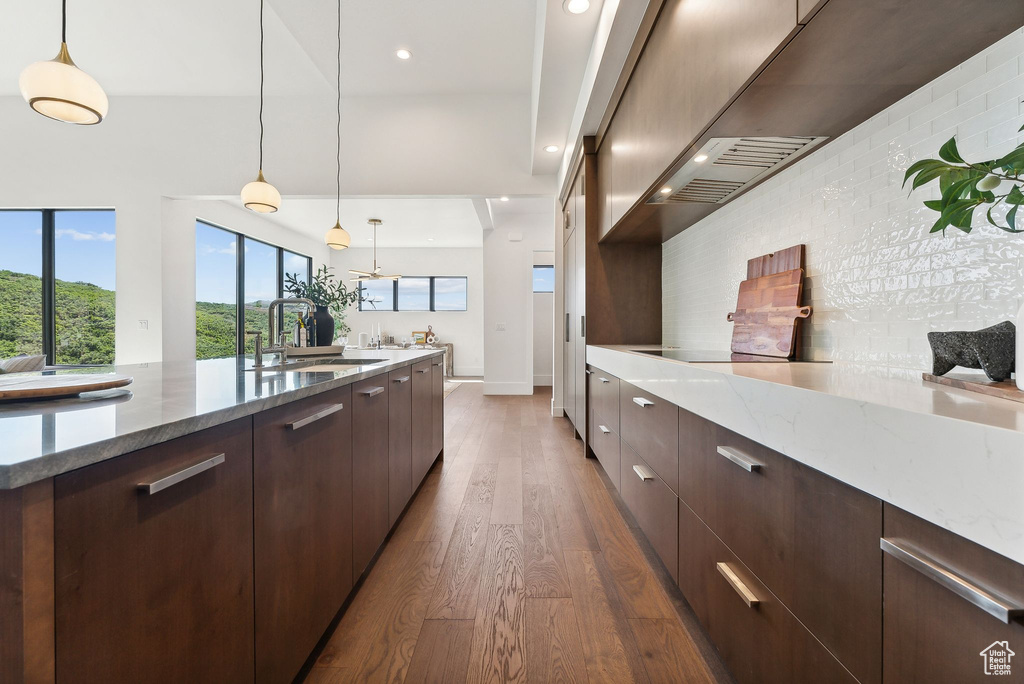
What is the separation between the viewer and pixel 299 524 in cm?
106

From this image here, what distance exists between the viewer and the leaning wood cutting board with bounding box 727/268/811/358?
5.47 ft

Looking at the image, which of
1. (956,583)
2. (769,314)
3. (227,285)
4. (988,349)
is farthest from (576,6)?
(227,285)

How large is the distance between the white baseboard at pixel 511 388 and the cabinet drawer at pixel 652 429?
4.28 meters

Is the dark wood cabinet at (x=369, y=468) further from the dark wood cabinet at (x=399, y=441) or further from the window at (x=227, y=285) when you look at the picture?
the window at (x=227, y=285)

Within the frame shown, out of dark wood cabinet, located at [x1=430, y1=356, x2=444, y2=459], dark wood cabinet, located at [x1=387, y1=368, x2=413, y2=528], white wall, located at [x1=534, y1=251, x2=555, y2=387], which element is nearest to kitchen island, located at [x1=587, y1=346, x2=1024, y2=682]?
dark wood cabinet, located at [x1=387, y1=368, x2=413, y2=528]

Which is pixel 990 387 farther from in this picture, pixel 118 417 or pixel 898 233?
pixel 118 417

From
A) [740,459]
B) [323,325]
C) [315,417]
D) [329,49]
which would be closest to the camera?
[740,459]

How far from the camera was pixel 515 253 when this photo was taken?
6504 mm

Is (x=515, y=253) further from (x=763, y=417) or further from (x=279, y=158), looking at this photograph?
(x=763, y=417)

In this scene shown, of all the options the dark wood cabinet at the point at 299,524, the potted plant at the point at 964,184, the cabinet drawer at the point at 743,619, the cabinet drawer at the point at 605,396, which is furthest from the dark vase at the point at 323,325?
the potted plant at the point at 964,184

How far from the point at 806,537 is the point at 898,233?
0.98 metres

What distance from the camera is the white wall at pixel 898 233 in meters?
0.98

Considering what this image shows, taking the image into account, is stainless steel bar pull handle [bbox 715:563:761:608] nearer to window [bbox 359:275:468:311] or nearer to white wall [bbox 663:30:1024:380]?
white wall [bbox 663:30:1024:380]

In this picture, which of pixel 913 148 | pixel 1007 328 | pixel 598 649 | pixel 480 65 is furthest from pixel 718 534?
pixel 480 65
